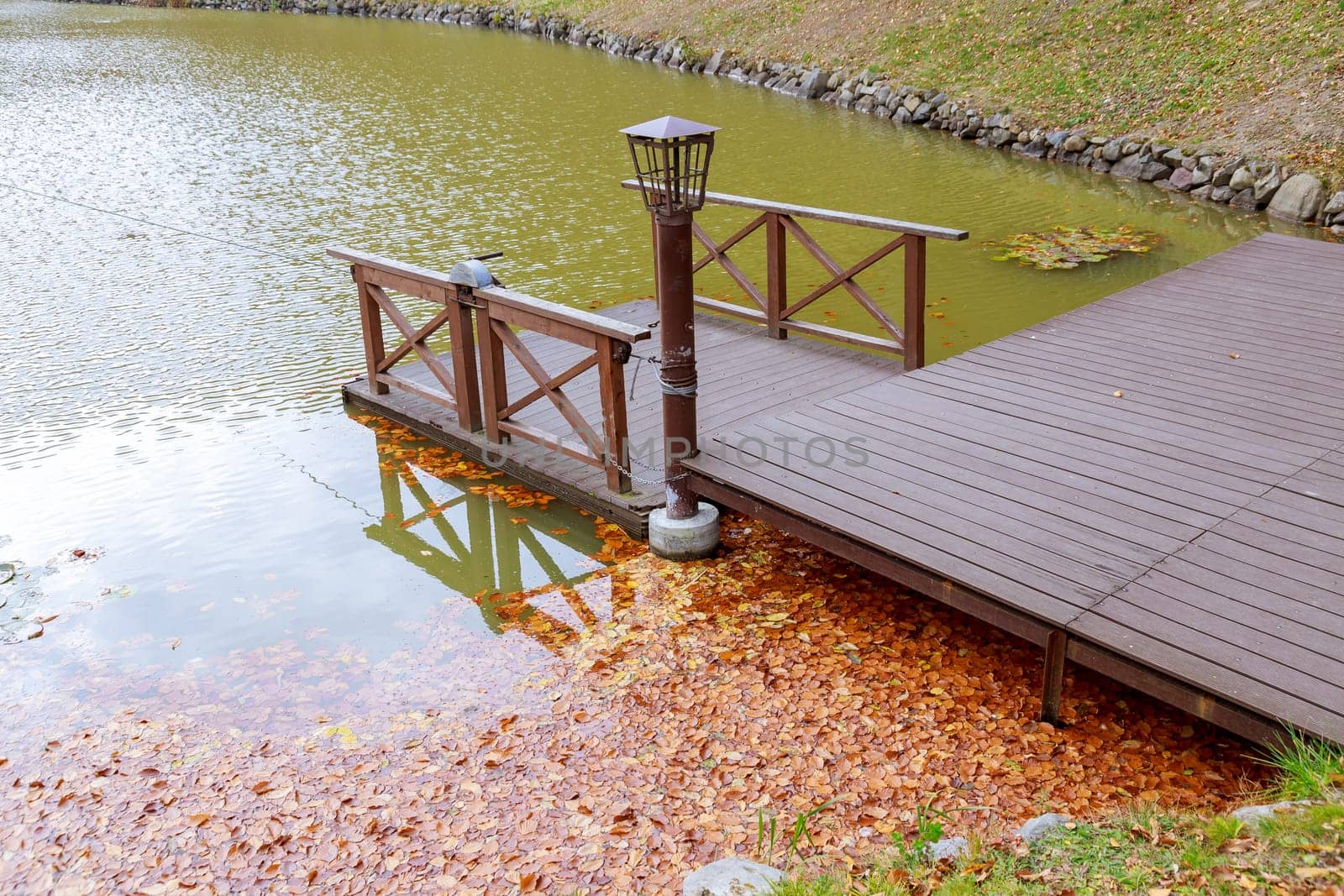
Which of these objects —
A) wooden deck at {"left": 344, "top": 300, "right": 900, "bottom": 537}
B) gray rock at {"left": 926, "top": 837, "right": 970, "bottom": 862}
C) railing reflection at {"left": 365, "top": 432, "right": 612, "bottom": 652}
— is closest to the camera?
gray rock at {"left": 926, "top": 837, "right": 970, "bottom": 862}

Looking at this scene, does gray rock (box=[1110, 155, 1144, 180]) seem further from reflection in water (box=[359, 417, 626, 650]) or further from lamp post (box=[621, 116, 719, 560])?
reflection in water (box=[359, 417, 626, 650])

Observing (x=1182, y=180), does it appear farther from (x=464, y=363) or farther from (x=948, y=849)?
(x=948, y=849)

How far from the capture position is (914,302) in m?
7.82

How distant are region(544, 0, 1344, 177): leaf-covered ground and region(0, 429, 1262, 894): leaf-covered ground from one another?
11.3 metres

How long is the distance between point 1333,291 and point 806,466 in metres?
5.14

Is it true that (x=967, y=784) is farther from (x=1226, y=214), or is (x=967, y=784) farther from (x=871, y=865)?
(x=1226, y=214)

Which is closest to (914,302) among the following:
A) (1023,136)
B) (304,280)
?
(304,280)

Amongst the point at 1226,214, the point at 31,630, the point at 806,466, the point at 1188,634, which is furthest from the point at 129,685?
the point at 1226,214

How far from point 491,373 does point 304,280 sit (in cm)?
569

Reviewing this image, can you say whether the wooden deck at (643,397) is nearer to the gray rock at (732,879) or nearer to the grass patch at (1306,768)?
the gray rock at (732,879)

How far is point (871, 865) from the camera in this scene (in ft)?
12.8

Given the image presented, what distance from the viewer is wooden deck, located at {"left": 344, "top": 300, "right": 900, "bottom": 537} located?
699 cm

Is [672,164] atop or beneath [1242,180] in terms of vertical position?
atop

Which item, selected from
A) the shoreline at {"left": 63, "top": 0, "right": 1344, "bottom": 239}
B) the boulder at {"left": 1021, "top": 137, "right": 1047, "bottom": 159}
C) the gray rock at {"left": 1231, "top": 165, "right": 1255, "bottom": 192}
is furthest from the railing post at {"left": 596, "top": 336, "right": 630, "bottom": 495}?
the boulder at {"left": 1021, "top": 137, "right": 1047, "bottom": 159}
